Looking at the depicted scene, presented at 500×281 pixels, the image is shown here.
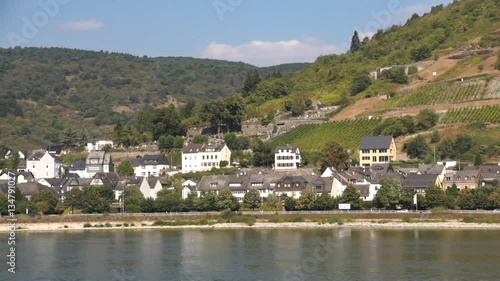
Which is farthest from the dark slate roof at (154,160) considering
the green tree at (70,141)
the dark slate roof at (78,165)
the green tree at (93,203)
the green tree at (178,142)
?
the green tree at (70,141)

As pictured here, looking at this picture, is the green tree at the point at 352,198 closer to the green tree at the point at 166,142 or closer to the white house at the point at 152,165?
the white house at the point at 152,165

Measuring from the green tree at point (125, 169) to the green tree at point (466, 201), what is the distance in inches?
981

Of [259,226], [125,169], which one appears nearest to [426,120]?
[125,169]

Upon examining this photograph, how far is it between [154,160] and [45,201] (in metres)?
14.0

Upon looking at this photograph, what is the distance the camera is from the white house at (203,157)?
61656mm

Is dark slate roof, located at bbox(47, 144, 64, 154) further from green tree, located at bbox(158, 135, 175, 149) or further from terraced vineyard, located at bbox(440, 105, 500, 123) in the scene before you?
terraced vineyard, located at bbox(440, 105, 500, 123)

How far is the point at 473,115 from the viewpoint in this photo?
65.2 metres

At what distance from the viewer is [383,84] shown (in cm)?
8275

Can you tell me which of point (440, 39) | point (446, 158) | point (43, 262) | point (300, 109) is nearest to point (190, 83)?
point (440, 39)

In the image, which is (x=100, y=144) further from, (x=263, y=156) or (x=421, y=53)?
(x=421, y=53)

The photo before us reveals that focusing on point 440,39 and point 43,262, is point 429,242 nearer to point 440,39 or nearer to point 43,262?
point 43,262

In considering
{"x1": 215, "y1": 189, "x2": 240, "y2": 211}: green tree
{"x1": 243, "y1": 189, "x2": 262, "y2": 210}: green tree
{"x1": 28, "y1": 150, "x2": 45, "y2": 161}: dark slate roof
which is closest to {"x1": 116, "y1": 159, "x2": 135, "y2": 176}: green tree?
{"x1": 28, "y1": 150, "x2": 45, "y2": 161}: dark slate roof

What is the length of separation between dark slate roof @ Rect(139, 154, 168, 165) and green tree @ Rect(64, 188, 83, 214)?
39.8ft

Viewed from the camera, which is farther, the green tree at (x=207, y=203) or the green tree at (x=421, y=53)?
the green tree at (x=421, y=53)
